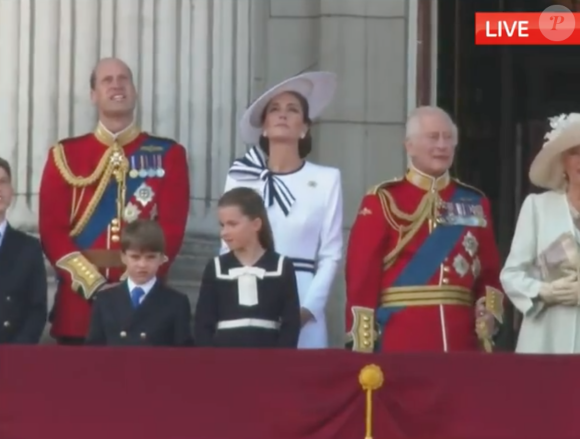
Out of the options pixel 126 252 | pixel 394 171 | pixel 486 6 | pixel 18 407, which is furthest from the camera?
pixel 486 6

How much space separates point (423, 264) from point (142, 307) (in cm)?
103

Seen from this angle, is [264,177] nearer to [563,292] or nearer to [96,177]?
[96,177]

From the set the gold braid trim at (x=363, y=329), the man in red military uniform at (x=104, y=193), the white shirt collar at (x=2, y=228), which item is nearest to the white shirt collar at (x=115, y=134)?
the man in red military uniform at (x=104, y=193)

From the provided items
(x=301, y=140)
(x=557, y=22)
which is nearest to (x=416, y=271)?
(x=301, y=140)

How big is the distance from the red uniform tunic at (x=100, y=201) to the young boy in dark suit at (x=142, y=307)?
40 cm

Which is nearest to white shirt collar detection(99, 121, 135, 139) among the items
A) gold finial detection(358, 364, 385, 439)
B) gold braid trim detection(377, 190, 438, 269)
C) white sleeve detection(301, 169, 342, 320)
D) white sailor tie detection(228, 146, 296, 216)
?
white sailor tie detection(228, 146, 296, 216)

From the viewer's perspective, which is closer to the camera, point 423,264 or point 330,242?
point 423,264

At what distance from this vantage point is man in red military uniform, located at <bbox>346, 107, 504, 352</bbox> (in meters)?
8.04

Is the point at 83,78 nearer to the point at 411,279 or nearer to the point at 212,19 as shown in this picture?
the point at 212,19

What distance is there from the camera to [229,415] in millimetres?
7141

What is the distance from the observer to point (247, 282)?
7.83 meters

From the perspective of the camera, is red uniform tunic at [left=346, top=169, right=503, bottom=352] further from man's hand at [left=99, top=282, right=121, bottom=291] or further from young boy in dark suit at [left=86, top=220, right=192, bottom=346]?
man's hand at [left=99, top=282, right=121, bottom=291]

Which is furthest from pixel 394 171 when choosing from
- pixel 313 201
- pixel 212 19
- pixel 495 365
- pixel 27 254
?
pixel 495 365

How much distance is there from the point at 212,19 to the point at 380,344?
80.4 inches
